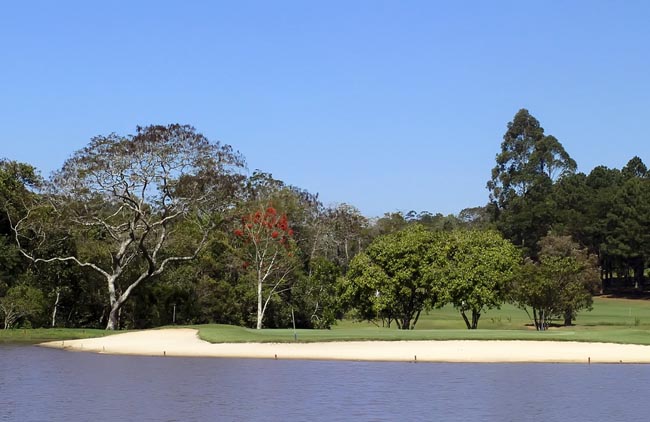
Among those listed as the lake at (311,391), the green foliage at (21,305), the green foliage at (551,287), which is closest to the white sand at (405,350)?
the lake at (311,391)

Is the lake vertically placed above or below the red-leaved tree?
below

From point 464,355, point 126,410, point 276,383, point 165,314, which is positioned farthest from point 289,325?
point 126,410

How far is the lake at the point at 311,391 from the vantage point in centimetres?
2688

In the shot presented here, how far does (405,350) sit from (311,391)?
48.7ft

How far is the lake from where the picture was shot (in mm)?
26875

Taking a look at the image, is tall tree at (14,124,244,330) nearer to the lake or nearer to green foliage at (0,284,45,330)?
green foliage at (0,284,45,330)

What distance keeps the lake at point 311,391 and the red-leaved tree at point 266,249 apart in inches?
1099

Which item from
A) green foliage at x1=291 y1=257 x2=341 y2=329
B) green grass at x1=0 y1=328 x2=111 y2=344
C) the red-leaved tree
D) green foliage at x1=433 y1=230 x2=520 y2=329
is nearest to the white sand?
green grass at x1=0 y1=328 x2=111 y2=344

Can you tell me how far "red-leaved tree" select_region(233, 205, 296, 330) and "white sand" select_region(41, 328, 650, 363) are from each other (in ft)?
65.2

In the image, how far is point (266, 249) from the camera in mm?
69438

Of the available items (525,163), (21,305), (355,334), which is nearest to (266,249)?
(355,334)

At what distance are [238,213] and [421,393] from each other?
40.4m

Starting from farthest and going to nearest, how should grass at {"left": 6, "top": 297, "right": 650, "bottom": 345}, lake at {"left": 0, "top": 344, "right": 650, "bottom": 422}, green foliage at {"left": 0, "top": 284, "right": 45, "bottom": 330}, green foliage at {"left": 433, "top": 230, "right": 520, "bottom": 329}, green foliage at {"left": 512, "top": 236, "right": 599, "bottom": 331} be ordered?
green foliage at {"left": 433, "top": 230, "right": 520, "bottom": 329}, green foliage at {"left": 512, "top": 236, "right": 599, "bottom": 331}, green foliage at {"left": 0, "top": 284, "right": 45, "bottom": 330}, grass at {"left": 6, "top": 297, "right": 650, "bottom": 345}, lake at {"left": 0, "top": 344, "right": 650, "bottom": 422}

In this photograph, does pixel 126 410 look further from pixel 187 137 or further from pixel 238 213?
pixel 238 213
